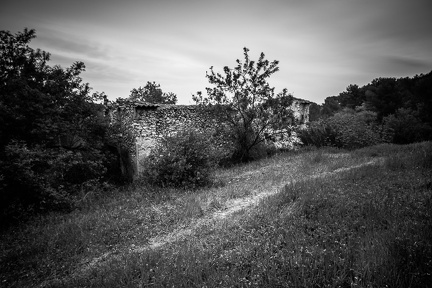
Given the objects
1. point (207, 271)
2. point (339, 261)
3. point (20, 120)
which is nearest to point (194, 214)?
point (207, 271)

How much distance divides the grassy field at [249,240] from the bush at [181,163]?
1753 millimetres

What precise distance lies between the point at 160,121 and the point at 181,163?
15.8 ft

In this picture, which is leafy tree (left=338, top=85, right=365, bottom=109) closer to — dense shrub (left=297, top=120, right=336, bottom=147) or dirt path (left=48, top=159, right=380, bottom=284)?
dense shrub (left=297, top=120, right=336, bottom=147)

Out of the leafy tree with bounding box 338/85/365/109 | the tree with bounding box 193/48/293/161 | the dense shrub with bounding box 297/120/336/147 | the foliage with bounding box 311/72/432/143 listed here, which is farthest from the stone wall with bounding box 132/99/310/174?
the leafy tree with bounding box 338/85/365/109

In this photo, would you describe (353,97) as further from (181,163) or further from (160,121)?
(181,163)

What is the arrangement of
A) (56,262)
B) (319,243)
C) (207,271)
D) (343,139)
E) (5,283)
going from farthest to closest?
(343,139), (56,262), (5,283), (319,243), (207,271)

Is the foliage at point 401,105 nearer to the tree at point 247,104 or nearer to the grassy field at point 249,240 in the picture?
the tree at point 247,104

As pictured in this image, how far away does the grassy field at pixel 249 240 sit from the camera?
8.99ft

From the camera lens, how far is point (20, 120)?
7.71m

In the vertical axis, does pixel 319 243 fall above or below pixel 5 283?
above

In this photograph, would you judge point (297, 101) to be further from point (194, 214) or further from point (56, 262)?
point (56, 262)

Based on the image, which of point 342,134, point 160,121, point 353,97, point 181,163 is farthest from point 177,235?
point 353,97

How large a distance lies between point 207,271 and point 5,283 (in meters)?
3.87

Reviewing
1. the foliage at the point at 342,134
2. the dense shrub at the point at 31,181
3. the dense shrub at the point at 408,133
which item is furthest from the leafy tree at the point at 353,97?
the dense shrub at the point at 31,181
